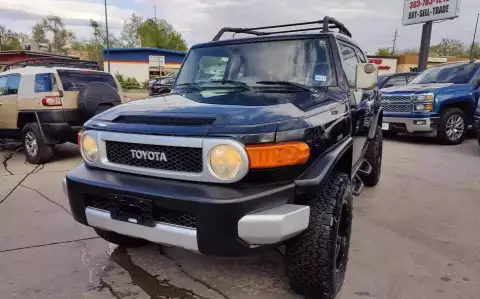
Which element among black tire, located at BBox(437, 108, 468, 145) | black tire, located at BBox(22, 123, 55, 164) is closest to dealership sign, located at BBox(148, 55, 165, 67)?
black tire, located at BBox(22, 123, 55, 164)

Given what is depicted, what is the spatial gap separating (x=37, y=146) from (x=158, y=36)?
58.8 meters

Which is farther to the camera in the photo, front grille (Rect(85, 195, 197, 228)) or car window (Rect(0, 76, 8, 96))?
car window (Rect(0, 76, 8, 96))

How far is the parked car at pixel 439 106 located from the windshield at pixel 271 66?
590 cm

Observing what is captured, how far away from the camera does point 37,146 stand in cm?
675

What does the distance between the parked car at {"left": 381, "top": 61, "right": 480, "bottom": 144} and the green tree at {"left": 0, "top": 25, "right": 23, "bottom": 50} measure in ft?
189

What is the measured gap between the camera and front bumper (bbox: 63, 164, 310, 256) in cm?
202

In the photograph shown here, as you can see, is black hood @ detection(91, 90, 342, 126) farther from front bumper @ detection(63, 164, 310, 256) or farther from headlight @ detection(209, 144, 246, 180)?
front bumper @ detection(63, 164, 310, 256)

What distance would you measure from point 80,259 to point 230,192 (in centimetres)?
181

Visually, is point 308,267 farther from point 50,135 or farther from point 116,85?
point 116,85

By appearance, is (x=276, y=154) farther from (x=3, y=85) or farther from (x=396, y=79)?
(x=396, y=79)

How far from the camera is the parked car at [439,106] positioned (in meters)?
8.26

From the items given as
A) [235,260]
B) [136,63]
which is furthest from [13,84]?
[136,63]

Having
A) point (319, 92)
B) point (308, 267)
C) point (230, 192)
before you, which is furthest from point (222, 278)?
point (319, 92)

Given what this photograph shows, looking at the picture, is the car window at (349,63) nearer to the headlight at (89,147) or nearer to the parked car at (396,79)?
the headlight at (89,147)
